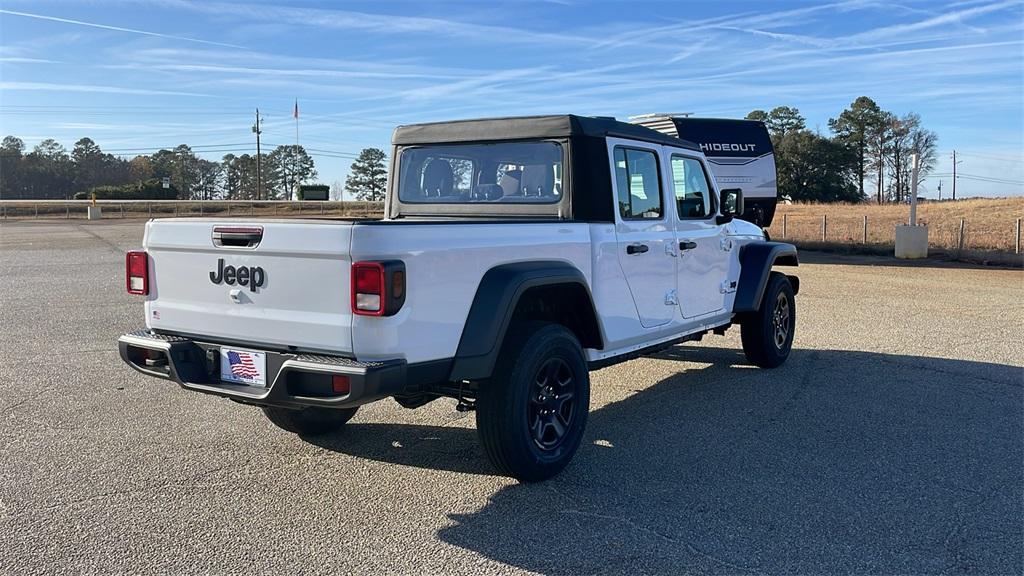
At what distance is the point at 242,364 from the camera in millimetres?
4223

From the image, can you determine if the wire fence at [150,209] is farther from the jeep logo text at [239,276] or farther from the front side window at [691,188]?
the jeep logo text at [239,276]

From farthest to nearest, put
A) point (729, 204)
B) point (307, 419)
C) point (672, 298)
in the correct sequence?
point (729, 204) < point (672, 298) < point (307, 419)

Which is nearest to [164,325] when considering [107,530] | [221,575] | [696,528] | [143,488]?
[143,488]

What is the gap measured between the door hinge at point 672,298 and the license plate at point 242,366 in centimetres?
294

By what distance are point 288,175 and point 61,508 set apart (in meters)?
99.8

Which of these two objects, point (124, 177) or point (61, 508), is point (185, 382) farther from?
point (124, 177)

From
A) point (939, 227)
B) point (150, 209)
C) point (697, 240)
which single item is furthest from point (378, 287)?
point (150, 209)

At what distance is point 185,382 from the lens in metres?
4.31

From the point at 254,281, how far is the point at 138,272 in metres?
1.00

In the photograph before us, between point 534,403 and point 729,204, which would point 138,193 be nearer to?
point 729,204

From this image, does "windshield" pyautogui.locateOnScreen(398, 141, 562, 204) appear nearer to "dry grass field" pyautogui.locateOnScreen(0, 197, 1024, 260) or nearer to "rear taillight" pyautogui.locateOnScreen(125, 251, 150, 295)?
"dry grass field" pyautogui.locateOnScreen(0, 197, 1024, 260)

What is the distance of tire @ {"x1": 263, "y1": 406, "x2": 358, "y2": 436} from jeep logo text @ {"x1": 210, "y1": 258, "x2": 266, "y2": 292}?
4.12 feet

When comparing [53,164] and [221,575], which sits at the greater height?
[53,164]

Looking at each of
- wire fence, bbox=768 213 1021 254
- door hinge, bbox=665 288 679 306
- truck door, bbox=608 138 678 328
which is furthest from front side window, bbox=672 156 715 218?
wire fence, bbox=768 213 1021 254
